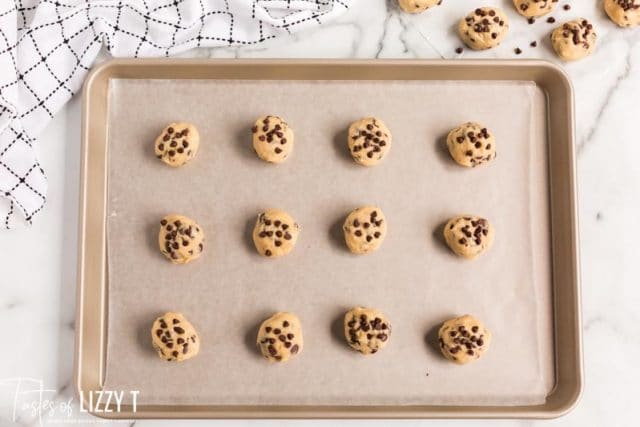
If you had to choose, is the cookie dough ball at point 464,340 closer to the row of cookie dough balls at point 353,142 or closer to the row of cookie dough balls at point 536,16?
the row of cookie dough balls at point 353,142

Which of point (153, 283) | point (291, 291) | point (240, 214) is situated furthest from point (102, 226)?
point (291, 291)

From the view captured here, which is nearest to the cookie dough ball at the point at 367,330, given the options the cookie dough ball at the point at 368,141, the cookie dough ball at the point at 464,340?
the cookie dough ball at the point at 464,340

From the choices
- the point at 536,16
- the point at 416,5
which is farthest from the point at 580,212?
the point at 416,5

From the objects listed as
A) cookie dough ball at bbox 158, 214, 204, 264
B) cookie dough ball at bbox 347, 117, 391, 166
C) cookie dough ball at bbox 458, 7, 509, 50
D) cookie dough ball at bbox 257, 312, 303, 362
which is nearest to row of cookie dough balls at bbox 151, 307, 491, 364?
cookie dough ball at bbox 257, 312, 303, 362

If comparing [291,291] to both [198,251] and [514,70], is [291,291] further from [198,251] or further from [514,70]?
[514,70]

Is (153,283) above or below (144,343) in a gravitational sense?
above

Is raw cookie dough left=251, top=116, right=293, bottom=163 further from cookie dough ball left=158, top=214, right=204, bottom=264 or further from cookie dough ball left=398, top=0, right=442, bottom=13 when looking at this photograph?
cookie dough ball left=398, top=0, right=442, bottom=13
